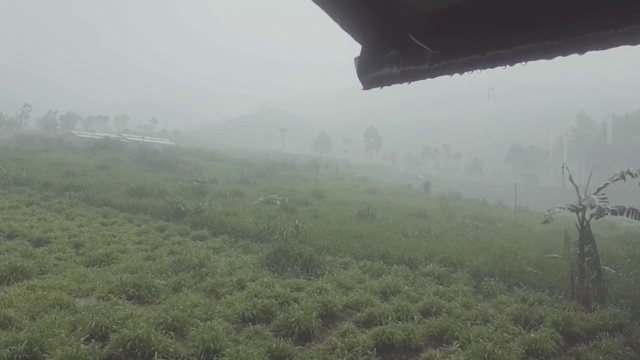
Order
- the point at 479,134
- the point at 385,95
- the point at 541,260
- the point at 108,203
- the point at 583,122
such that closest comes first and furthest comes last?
the point at 541,260 → the point at 108,203 → the point at 583,122 → the point at 479,134 → the point at 385,95

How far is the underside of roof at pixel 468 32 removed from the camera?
166cm

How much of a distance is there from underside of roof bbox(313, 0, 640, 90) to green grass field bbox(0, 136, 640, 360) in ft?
13.4

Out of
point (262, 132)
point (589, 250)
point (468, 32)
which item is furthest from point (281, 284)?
point (262, 132)

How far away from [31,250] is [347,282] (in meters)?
6.50

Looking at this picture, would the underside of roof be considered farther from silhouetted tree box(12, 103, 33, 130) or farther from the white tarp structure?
silhouetted tree box(12, 103, 33, 130)

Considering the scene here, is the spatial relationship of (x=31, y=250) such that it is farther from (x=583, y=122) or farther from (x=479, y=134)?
(x=479, y=134)

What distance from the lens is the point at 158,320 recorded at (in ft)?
18.5

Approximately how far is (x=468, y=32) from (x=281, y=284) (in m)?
6.14

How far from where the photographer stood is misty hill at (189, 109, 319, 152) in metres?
91.3

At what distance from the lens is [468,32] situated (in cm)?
207

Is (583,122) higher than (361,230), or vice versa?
(583,122)

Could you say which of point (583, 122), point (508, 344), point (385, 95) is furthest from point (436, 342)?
point (385, 95)

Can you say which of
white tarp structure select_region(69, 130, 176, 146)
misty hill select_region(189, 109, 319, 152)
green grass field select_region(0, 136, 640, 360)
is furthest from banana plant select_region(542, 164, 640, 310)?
misty hill select_region(189, 109, 319, 152)

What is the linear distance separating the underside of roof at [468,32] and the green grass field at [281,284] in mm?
4084
